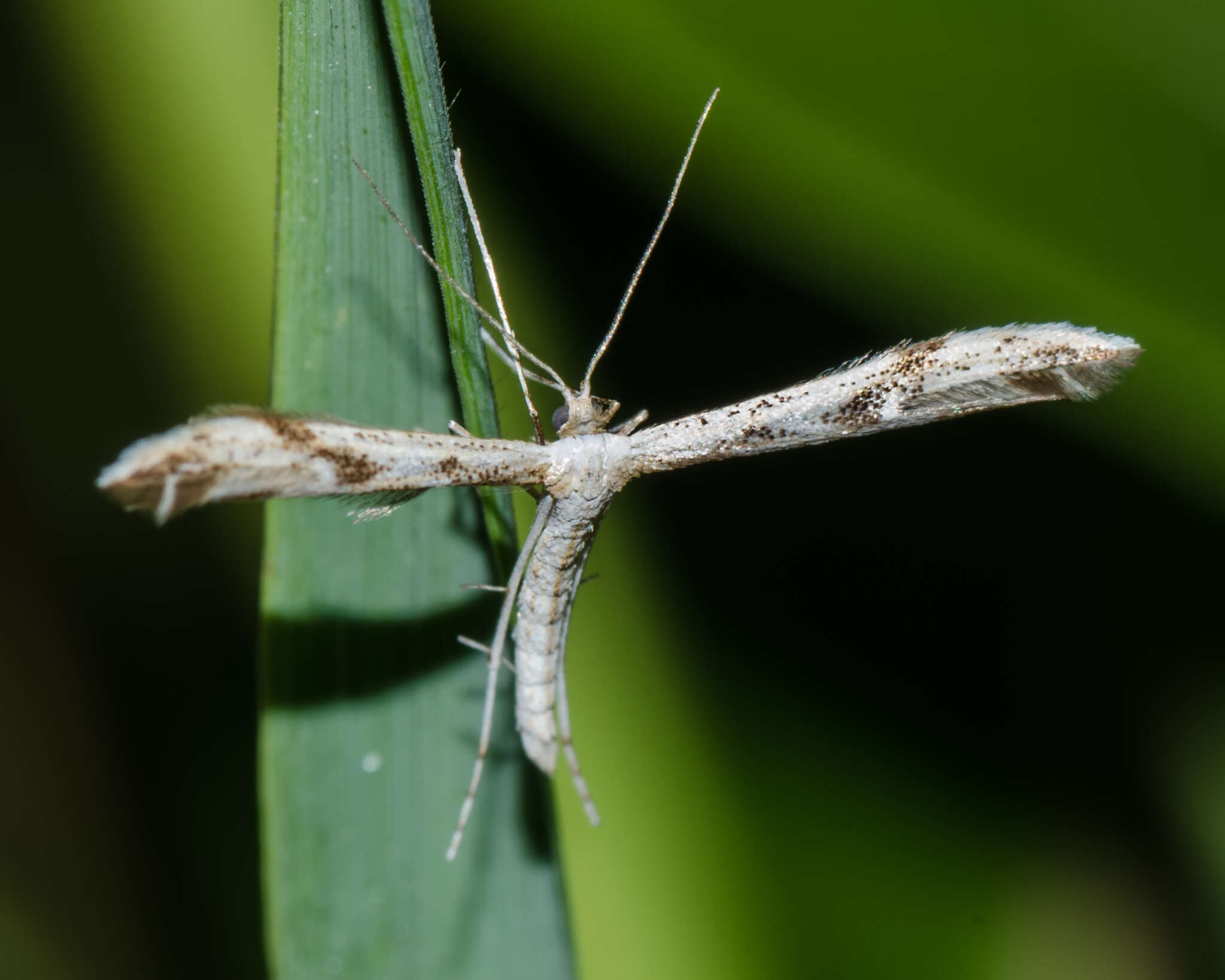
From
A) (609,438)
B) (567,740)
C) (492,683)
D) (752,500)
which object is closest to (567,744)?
(567,740)

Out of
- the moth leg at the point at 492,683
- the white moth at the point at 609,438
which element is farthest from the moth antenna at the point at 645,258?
the moth leg at the point at 492,683

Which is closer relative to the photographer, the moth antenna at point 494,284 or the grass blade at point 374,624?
the grass blade at point 374,624

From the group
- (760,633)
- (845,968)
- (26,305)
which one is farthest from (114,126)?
(845,968)

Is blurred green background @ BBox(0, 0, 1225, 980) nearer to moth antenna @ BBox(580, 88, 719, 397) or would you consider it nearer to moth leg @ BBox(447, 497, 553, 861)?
moth antenna @ BBox(580, 88, 719, 397)

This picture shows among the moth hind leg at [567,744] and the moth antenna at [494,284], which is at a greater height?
the moth antenna at [494,284]

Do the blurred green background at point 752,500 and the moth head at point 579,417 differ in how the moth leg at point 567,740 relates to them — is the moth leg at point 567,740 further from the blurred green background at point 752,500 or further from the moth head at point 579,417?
the moth head at point 579,417

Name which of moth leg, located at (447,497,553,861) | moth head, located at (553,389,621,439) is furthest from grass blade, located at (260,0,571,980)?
moth head, located at (553,389,621,439)

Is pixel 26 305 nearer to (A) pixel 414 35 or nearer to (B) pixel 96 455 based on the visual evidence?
(B) pixel 96 455
